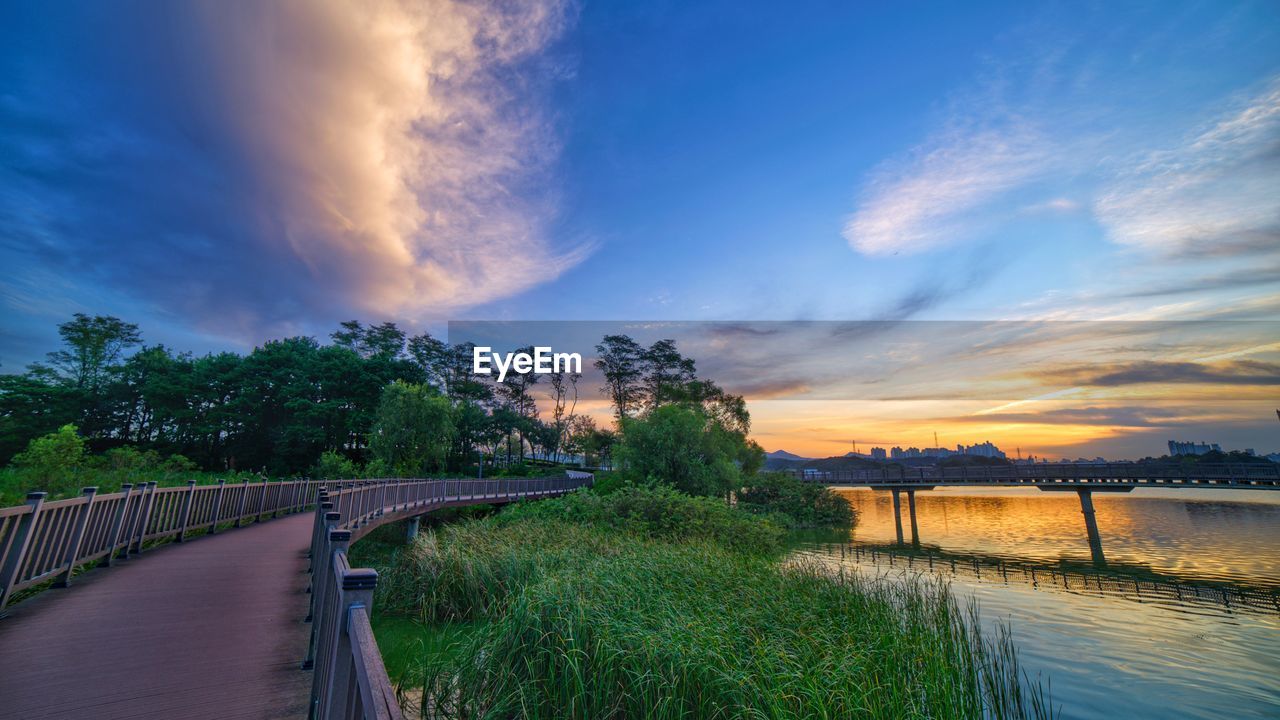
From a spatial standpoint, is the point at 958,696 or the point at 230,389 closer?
the point at 958,696

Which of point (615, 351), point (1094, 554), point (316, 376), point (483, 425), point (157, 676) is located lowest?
point (1094, 554)

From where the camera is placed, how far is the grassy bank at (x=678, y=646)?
17.0ft

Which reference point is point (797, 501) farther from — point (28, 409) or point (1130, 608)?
point (28, 409)

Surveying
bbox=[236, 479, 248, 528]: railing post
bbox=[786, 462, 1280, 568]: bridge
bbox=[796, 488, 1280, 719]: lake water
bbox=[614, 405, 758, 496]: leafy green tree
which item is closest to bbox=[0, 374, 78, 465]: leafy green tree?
bbox=[236, 479, 248, 528]: railing post

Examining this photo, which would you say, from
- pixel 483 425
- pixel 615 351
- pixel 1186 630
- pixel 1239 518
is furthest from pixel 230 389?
pixel 1239 518

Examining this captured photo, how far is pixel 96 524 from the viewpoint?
7.46 meters

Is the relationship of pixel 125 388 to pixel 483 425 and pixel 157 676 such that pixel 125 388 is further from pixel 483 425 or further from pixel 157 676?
pixel 157 676

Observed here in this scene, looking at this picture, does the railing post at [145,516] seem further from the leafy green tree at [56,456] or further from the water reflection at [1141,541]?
the water reflection at [1141,541]

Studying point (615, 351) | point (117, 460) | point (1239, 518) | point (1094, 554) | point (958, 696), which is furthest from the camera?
point (615, 351)

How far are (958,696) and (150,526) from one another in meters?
13.6

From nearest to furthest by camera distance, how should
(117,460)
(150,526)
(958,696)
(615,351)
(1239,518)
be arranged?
1. (958,696)
2. (150,526)
3. (117,460)
4. (1239,518)
5. (615,351)

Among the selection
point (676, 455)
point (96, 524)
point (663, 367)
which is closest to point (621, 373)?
point (663, 367)

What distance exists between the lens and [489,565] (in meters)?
10.5

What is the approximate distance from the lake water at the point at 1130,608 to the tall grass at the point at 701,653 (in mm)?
2032
